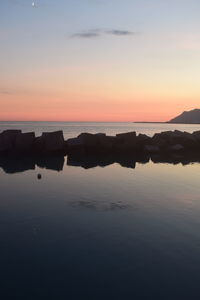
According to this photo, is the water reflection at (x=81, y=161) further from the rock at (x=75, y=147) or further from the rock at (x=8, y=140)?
the rock at (x=8, y=140)

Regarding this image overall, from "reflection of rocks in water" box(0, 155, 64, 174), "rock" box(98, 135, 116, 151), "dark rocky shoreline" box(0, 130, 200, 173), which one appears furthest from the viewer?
"rock" box(98, 135, 116, 151)

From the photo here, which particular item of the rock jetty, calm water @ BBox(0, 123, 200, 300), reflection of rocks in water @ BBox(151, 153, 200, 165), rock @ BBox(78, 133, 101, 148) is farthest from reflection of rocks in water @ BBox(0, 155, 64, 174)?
reflection of rocks in water @ BBox(151, 153, 200, 165)

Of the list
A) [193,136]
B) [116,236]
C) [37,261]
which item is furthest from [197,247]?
[193,136]

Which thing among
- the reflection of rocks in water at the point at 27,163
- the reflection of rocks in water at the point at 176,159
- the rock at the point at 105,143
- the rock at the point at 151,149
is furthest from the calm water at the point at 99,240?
the rock at the point at 151,149

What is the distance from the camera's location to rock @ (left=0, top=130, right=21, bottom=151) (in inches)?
1639

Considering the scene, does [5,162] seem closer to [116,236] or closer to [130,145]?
[130,145]

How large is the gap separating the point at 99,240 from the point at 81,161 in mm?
23480

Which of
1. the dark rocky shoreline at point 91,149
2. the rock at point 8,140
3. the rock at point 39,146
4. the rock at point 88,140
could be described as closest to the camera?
the dark rocky shoreline at point 91,149

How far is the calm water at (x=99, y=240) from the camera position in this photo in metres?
10.7

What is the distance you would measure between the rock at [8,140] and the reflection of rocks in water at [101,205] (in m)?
23.3

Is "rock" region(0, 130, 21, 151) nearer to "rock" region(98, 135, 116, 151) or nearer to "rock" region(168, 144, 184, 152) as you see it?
"rock" region(98, 135, 116, 151)

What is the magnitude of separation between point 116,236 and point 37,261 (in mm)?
3673

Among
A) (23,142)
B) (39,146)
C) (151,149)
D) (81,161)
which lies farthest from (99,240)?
(151,149)

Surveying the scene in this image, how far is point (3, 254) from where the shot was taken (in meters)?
12.8
